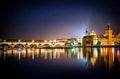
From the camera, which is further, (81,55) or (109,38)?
(109,38)

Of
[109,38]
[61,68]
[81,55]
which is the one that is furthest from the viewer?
[109,38]

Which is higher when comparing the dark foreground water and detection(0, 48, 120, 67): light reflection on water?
detection(0, 48, 120, 67): light reflection on water

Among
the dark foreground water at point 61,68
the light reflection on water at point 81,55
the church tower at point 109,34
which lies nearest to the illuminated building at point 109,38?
the church tower at point 109,34

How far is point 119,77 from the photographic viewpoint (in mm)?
11414

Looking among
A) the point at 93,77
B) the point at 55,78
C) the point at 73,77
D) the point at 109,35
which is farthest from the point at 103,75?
the point at 109,35

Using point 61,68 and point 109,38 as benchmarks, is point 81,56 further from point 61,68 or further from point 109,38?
point 109,38

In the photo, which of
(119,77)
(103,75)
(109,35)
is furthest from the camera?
(109,35)

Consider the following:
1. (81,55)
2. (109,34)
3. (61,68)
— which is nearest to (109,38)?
(109,34)

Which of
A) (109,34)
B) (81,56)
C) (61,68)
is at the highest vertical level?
(109,34)

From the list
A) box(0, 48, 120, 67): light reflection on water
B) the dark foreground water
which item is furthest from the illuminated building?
the dark foreground water

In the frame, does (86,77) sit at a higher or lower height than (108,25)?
lower

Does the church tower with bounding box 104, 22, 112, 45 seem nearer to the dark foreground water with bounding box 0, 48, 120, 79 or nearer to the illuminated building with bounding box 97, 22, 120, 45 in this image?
the illuminated building with bounding box 97, 22, 120, 45

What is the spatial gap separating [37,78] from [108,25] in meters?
62.0

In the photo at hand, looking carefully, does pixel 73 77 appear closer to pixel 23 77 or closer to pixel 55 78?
pixel 55 78
